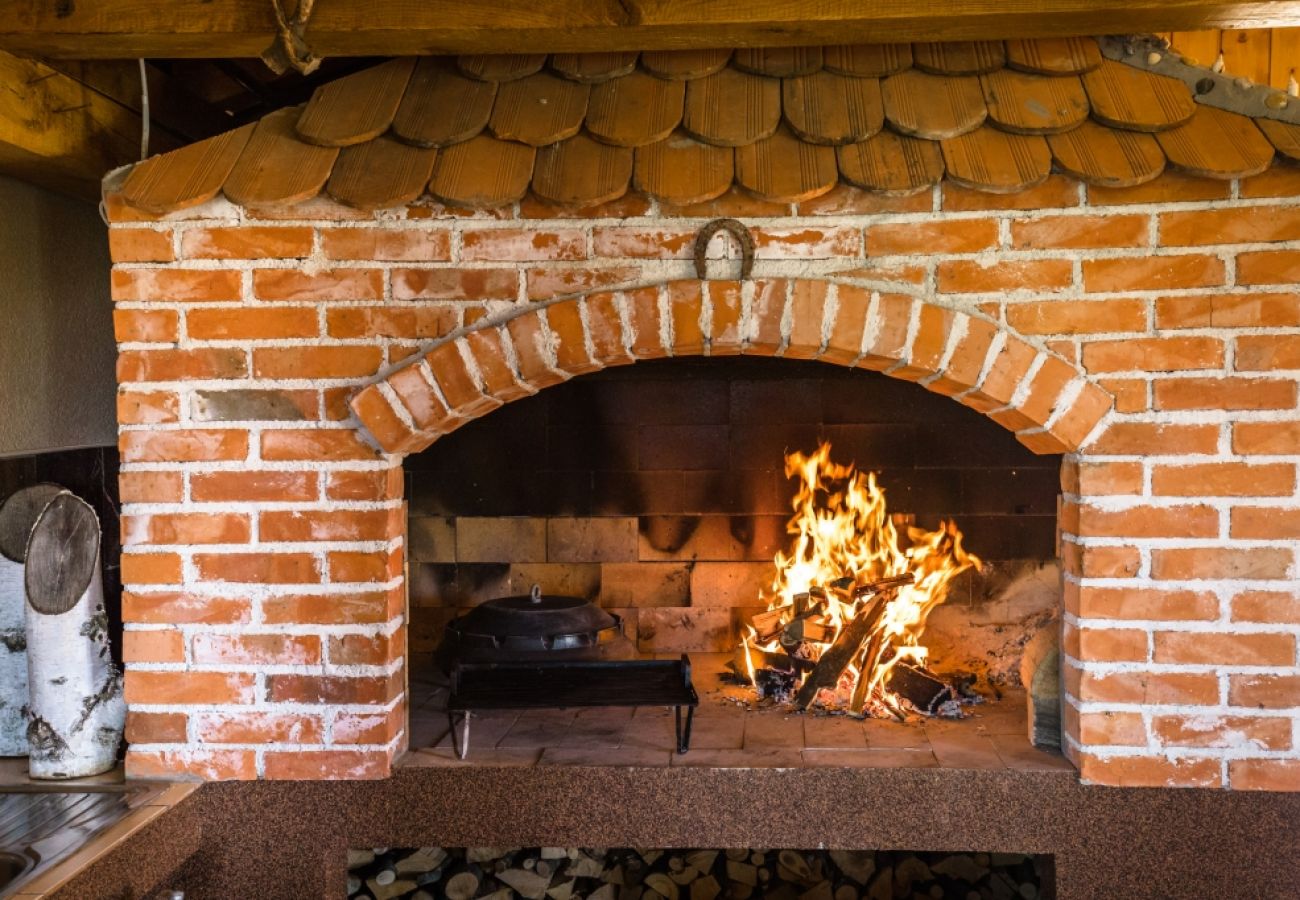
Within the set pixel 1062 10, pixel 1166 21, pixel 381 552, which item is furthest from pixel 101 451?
pixel 1166 21

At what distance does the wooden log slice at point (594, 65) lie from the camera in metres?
2.71

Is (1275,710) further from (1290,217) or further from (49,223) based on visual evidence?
(49,223)

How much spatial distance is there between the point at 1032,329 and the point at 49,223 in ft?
9.48

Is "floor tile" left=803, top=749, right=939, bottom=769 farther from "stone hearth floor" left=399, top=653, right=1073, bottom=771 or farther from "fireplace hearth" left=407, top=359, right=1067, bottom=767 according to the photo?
"fireplace hearth" left=407, top=359, right=1067, bottom=767

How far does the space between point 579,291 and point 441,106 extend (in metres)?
0.63

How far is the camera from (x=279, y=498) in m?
2.73

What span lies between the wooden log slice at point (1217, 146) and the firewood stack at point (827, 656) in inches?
62.6

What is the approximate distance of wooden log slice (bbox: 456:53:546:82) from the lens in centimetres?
275

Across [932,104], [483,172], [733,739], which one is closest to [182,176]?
[483,172]

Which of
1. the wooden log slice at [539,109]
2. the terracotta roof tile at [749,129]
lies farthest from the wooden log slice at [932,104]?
the wooden log slice at [539,109]

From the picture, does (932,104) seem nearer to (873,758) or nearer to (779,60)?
(779,60)

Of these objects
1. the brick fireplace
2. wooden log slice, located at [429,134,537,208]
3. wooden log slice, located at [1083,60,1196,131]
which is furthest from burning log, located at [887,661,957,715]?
wooden log slice, located at [429,134,537,208]

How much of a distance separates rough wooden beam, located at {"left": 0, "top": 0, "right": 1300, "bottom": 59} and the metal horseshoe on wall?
0.45m

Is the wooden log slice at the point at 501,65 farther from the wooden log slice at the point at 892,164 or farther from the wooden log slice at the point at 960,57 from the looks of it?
the wooden log slice at the point at 960,57
